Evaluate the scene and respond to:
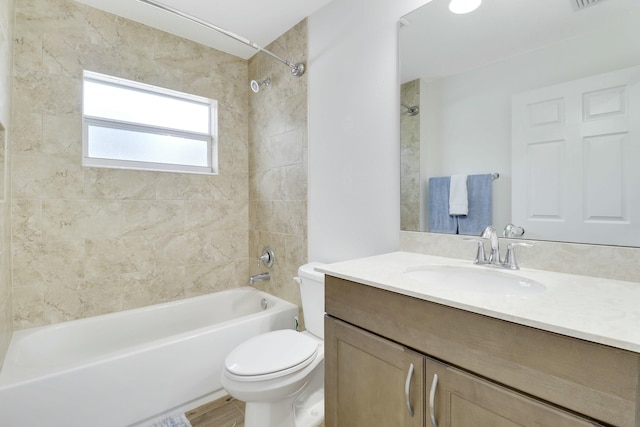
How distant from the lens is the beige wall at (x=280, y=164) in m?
2.07

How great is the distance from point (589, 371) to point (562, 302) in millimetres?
204

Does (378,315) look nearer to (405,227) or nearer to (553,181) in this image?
(405,227)

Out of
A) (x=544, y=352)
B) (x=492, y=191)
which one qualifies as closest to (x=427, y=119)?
(x=492, y=191)

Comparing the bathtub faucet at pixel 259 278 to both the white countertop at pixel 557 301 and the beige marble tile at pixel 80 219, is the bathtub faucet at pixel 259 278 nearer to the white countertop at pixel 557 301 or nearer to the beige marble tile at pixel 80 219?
the beige marble tile at pixel 80 219

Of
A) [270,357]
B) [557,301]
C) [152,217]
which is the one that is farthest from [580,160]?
[152,217]

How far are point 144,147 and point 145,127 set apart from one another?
150 mm

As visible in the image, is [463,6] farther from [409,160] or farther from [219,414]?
[219,414]

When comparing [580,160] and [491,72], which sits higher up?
[491,72]

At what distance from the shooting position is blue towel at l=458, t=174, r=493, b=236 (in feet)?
3.99

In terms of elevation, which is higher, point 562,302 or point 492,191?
point 492,191

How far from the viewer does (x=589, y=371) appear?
0.55 meters

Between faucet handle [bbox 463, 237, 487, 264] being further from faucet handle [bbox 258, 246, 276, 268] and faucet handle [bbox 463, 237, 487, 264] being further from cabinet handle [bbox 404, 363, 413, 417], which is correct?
faucet handle [bbox 258, 246, 276, 268]

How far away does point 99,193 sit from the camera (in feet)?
6.32

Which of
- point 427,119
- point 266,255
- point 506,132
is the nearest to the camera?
point 506,132
